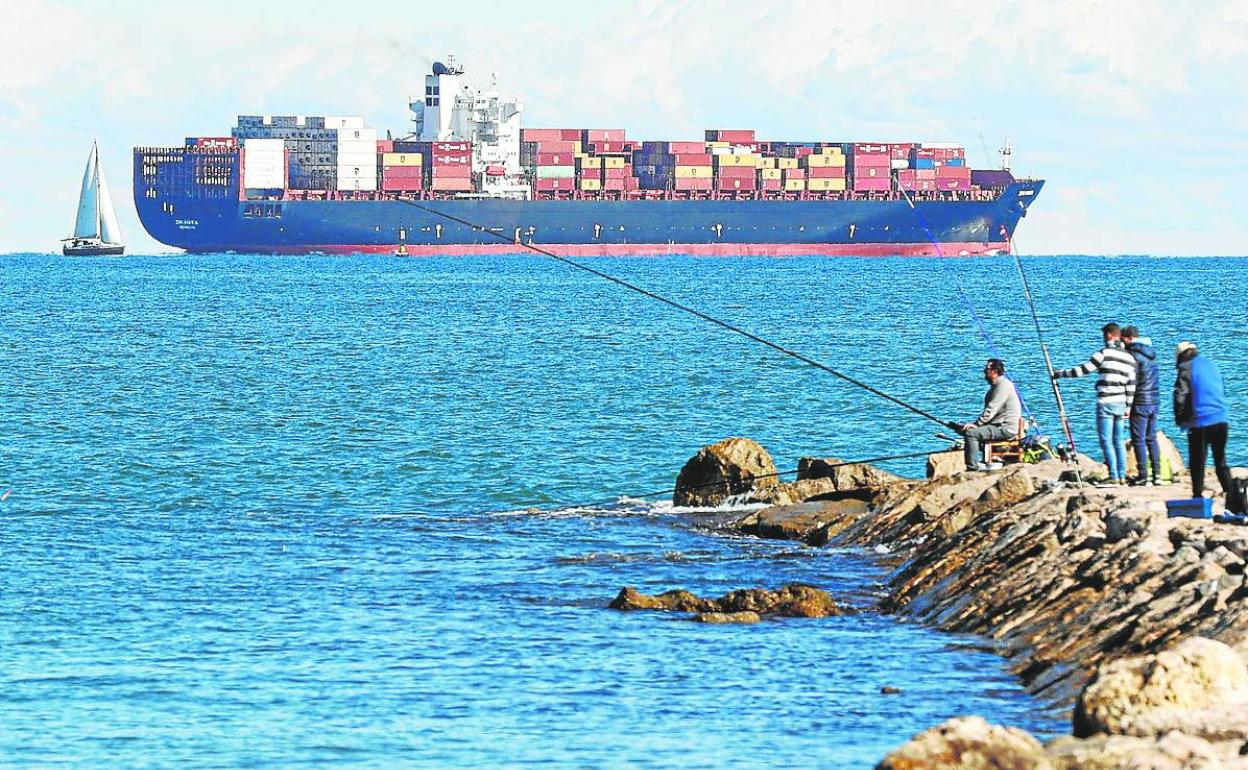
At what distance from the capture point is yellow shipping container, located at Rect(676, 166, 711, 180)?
12288cm

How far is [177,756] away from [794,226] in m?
116

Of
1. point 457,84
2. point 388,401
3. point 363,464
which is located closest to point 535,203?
point 457,84

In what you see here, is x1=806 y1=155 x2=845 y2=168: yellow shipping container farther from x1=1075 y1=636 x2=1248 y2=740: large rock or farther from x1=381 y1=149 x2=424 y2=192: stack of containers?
x1=1075 y1=636 x2=1248 y2=740: large rock

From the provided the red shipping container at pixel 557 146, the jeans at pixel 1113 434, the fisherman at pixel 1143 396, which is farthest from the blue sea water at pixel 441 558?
the red shipping container at pixel 557 146

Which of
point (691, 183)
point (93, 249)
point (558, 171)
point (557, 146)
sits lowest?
point (93, 249)

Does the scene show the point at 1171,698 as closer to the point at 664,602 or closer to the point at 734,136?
the point at 664,602

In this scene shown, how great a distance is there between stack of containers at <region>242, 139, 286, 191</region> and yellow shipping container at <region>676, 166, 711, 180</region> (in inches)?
939

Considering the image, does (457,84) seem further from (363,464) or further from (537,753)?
(537,753)

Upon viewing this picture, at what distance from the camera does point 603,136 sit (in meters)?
128

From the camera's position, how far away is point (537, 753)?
34.9ft

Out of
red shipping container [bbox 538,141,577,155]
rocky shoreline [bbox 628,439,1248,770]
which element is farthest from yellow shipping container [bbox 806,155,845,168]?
rocky shoreline [bbox 628,439,1248,770]

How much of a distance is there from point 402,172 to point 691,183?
17.1 metres

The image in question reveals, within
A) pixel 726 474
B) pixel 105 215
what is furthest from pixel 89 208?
pixel 726 474

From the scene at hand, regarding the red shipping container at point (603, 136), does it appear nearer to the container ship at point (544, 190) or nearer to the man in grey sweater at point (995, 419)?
the container ship at point (544, 190)
